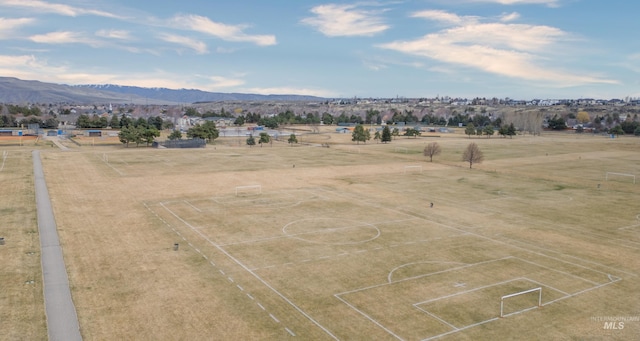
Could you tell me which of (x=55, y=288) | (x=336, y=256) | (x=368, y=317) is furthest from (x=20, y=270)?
(x=368, y=317)

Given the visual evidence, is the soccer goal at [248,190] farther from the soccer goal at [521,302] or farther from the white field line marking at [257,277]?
the soccer goal at [521,302]

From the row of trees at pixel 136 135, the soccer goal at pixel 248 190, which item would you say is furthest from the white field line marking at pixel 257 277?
the row of trees at pixel 136 135

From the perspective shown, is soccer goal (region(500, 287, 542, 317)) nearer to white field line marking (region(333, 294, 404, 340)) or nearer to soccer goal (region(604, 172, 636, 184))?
white field line marking (region(333, 294, 404, 340))

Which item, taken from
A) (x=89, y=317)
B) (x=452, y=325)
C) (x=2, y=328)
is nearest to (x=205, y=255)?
(x=89, y=317)

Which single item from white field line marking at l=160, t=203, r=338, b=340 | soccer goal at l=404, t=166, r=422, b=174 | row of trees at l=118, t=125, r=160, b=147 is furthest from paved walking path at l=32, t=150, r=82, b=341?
row of trees at l=118, t=125, r=160, b=147

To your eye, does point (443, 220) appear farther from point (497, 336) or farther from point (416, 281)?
point (497, 336)

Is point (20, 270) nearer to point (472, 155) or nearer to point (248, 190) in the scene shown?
point (248, 190)
